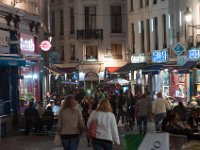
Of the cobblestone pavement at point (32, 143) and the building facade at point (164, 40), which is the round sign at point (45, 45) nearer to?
the building facade at point (164, 40)

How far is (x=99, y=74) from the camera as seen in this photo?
2345 inches

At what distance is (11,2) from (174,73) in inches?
659

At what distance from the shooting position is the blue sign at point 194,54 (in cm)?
3341

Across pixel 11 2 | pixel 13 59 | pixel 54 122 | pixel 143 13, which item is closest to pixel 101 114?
pixel 13 59

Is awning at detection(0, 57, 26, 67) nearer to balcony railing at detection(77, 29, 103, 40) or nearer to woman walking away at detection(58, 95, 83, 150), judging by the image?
woman walking away at detection(58, 95, 83, 150)

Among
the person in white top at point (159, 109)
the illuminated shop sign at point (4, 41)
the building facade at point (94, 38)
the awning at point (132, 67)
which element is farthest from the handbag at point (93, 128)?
the building facade at point (94, 38)

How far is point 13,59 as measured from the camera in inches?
884

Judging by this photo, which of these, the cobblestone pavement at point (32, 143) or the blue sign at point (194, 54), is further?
the blue sign at point (194, 54)

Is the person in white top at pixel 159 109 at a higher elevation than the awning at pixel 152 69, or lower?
lower

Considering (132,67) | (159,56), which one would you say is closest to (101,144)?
(159,56)

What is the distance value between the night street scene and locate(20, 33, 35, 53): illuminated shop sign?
5 cm

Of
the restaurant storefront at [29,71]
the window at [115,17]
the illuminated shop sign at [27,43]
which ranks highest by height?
the window at [115,17]

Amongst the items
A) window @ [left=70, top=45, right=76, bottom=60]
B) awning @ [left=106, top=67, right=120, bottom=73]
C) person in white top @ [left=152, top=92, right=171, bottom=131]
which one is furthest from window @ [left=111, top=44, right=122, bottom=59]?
person in white top @ [left=152, top=92, right=171, bottom=131]

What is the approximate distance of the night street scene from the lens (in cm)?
1184
